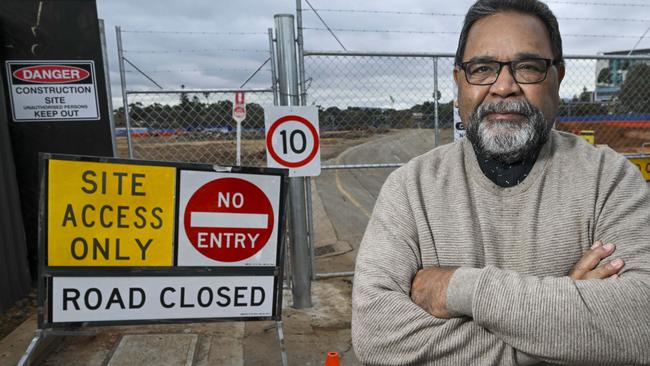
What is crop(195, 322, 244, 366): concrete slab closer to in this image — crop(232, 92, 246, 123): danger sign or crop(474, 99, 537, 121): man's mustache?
crop(232, 92, 246, 123): danger sign

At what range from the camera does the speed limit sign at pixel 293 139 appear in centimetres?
450

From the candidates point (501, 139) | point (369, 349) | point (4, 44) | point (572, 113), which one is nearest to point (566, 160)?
point (501, 139)

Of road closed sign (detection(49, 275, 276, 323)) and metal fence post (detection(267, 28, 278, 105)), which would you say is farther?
metal fence post (detection(267, 28, 278, 105))

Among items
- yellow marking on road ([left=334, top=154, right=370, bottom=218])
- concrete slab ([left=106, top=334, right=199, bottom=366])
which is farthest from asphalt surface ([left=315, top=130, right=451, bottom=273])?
concrete slab ([left=106, top=334, right=199, bottom=366])

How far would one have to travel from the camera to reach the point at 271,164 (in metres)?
4.58

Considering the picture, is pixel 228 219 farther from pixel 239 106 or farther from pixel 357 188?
pixel 357 188

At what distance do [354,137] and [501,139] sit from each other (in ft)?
14.8

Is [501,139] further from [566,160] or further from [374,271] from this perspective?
→ [374,271]

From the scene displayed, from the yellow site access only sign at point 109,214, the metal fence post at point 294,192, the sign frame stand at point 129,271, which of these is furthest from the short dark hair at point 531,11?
the metal fence post at point 294,192

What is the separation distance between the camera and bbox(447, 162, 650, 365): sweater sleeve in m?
1.25

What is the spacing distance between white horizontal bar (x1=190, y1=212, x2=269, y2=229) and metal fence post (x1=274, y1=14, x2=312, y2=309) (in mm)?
1247

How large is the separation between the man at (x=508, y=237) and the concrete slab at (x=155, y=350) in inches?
111

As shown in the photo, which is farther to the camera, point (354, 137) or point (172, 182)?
point (354, 137)

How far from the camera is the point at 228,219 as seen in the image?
344cm
